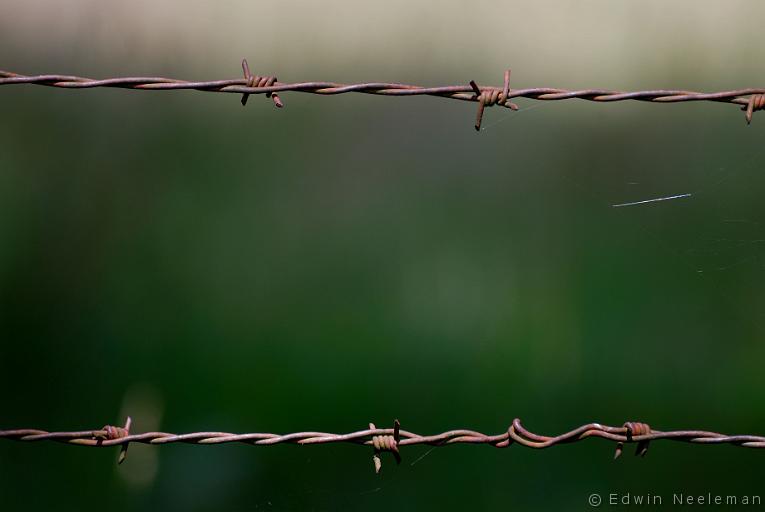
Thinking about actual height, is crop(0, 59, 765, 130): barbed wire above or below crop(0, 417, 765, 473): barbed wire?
above

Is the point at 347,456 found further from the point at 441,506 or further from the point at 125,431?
the point at 125,431

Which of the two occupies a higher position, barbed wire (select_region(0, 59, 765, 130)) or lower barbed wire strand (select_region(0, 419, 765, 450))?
barbed wire (select_region(0, 59, 765, 130))

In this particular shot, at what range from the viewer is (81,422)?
4.66 feet

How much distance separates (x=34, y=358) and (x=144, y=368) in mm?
237

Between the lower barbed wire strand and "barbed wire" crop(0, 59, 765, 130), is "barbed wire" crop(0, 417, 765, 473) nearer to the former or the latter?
the lower barbed wire strand

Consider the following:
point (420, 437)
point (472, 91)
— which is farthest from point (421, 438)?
point (472, 91)

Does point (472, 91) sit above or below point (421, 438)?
above

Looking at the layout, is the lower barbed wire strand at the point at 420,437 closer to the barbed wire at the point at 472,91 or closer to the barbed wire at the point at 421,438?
the barbed wire at the point at 421,438

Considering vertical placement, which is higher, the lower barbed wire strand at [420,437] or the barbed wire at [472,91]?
the barbed wire at [472,91]

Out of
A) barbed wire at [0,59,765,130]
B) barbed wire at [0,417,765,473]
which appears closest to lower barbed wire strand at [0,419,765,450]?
barbed wire at [0,417,765,473]

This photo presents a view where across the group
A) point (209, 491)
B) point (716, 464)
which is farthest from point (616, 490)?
point (209, 491)

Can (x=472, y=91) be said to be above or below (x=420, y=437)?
above

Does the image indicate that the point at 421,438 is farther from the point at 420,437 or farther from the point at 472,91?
the point at 472,91

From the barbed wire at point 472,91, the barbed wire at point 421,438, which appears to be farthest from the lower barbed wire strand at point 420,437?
the barbed wire at point 472,91
